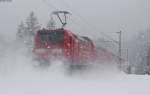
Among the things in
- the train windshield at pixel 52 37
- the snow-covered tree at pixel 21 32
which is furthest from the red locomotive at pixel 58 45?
the snow-covered tree at pixel 21 32

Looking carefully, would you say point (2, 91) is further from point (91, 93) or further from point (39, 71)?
point (39, 71)

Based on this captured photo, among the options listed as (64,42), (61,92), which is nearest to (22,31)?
(64,42)

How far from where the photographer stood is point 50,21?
66.8 m

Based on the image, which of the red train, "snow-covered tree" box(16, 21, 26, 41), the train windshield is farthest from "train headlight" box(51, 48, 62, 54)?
"snow-covered tree" box(16, 21, 26, 41)

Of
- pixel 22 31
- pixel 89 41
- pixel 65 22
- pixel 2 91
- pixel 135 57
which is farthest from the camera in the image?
pixel 135 57

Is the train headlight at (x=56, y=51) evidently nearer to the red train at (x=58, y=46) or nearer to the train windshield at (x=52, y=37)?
the red train at (x=58, y=46)

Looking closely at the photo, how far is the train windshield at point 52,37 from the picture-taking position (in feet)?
73.8

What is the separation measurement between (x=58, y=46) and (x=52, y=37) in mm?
699

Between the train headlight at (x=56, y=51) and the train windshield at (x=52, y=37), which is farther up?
the train windshield at (x=52, y=37)

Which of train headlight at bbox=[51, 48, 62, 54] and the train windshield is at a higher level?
the train windshield

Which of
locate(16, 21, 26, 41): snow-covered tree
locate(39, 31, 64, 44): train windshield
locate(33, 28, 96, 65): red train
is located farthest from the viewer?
locate(16, 21, 26, 41): snow-covered tree

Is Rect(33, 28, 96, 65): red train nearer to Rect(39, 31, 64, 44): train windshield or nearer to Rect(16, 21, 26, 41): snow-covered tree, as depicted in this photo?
Rect(39, 31, 64, 44): train windshield

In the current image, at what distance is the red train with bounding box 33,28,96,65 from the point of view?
2209 centimetres

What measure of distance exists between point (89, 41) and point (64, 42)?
4683 mm
